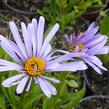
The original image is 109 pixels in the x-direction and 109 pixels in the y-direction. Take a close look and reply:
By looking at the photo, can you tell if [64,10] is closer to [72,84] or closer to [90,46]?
[72,84]

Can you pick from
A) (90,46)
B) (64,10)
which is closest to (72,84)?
(64,10)

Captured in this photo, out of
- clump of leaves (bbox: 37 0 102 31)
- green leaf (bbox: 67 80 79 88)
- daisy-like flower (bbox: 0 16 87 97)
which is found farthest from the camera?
clump of leaves (bbox: 37 0 102 31)

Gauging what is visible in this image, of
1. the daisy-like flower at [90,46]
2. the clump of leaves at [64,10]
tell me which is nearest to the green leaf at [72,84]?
the clump of leaves at [64,10]

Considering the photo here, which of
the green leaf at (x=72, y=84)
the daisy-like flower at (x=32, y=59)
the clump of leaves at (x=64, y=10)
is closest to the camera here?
the daisy-like flower at (x=32, y=59)

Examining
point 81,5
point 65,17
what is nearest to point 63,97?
point 65,17

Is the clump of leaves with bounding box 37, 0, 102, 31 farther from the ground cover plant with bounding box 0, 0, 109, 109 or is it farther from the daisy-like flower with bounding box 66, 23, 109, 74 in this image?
the daisy-like flower with bounding box 66, 23, 109, 74

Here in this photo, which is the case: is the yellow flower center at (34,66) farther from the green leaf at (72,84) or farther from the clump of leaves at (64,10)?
the clump of leaves at (64,10)

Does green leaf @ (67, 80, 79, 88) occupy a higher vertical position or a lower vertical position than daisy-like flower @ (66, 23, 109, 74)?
lower

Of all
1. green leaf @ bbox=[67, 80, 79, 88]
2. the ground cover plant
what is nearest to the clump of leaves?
the ground cover plant
